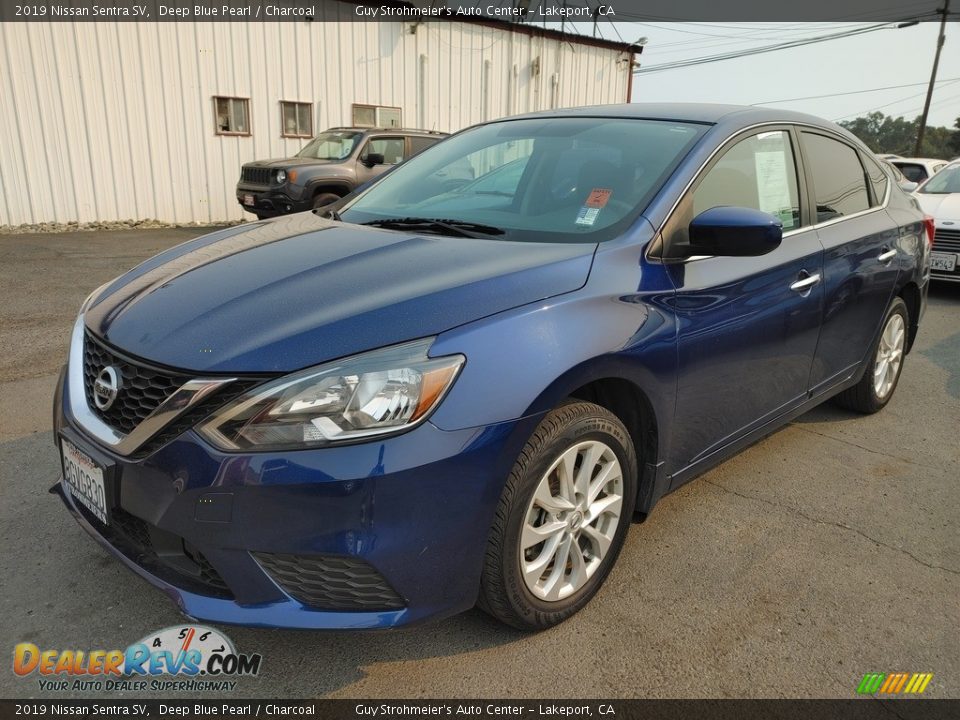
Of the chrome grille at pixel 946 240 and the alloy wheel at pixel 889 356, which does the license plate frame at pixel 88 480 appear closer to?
the alloy wheel at pixel 889 356

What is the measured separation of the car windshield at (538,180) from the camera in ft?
8.61

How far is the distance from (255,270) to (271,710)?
134 centimetres

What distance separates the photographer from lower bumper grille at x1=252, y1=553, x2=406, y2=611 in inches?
71.7

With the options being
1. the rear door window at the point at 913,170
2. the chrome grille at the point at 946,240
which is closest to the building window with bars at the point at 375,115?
the rear door window at the point at 913,170

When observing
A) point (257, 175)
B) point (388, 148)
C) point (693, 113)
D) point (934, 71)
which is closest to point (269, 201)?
point (257, 175)

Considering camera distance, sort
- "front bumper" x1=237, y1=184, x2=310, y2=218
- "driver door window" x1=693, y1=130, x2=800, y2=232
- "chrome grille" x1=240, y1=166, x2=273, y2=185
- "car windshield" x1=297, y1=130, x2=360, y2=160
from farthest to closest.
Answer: "car windshield" x1=297, y1=130, x2=360, y2=160 → "chrome grille" x1=240, y1=166, x2=273, y2=185 → "front bumper" x1=237, y1=184, x2=310, y2=218 → "driver door window" x1=693, y1=130, x2=800, y2=232

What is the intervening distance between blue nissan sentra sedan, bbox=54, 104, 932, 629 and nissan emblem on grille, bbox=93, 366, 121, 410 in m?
0.02

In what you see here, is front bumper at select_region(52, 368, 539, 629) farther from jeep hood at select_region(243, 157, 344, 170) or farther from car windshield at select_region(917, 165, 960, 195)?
jeep hood at select_region(243, 157, 344, 170)

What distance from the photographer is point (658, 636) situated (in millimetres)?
2309

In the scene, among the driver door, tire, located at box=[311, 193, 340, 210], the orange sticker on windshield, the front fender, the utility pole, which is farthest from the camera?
the utility pole

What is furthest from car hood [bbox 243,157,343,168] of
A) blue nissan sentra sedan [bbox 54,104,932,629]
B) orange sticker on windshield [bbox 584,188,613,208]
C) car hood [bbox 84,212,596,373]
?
orange sticker on windshield [bbox 584,188,613,208]

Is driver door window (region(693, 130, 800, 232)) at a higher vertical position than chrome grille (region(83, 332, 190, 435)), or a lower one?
higher

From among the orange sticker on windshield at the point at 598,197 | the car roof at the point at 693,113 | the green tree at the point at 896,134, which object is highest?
the car roof at the point at 693,113

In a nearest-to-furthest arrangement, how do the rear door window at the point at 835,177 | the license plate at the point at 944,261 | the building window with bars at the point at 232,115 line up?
the rear door window at the point at 835,177, the license plate at the point at 944,261, the building window with bars at the point at 232,115
